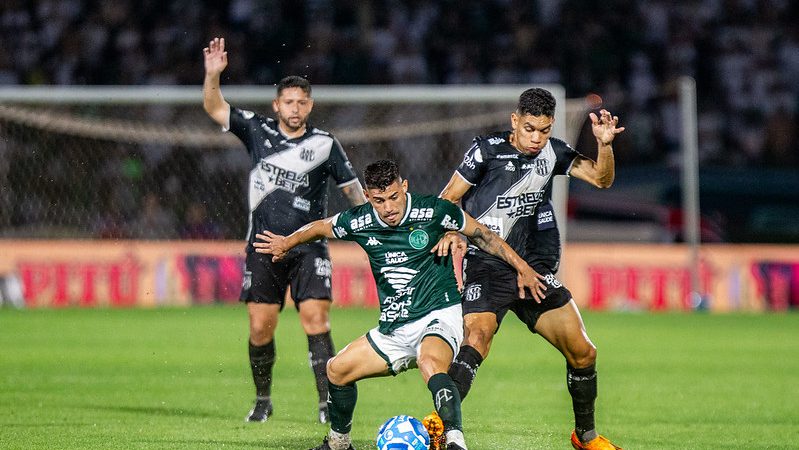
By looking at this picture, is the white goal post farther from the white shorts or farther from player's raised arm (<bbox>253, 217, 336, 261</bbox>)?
the white shorts

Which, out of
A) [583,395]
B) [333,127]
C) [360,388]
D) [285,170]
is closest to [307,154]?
[285,170]

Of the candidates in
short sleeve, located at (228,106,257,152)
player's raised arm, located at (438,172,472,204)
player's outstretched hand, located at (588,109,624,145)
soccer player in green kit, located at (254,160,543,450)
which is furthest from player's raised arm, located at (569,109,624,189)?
short sleeve, located at (228,106,257,152)

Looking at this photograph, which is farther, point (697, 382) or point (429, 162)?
point (429, 162)

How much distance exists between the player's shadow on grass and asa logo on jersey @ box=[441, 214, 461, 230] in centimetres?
278

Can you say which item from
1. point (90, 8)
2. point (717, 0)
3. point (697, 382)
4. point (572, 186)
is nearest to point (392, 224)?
point (697, 382)

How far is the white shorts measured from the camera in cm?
703

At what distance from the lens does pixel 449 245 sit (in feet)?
23.3

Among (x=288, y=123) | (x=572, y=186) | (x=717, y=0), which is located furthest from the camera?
(x=717, y=0)

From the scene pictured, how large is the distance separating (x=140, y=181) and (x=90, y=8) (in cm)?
575

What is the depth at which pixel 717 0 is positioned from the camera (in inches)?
1046

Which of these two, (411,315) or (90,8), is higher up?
(90,8)

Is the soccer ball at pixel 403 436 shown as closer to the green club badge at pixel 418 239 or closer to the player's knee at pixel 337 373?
the player's knee at pixel 337 373

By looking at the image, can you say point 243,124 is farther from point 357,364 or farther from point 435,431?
point 435,431

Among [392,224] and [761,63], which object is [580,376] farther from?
[761,63]
